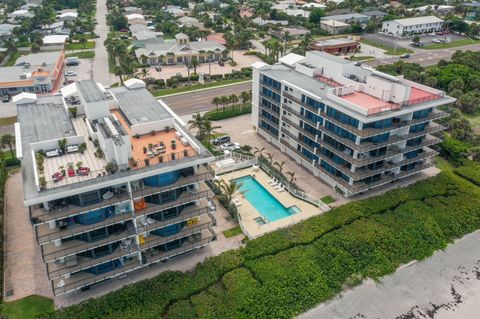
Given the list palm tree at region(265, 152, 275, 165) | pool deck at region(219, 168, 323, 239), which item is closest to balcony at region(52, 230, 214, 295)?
pool deck at region(219, 168, 323, 239)

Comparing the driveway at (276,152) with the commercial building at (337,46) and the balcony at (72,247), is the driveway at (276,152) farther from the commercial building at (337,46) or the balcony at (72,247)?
the commercial building at (337,46)

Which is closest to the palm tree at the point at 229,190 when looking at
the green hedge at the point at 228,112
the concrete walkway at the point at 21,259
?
the concrete walkway at the point at 21,259

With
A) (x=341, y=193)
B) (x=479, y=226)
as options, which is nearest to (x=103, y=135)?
(x=341, y=193)

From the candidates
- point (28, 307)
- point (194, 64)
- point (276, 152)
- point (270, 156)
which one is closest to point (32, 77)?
point (194, 64)

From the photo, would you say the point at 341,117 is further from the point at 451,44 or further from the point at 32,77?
the point at 451,44

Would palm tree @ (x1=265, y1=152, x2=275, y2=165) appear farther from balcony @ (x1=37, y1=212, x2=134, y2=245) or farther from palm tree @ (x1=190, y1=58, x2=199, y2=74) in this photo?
palm tree @ (x1=190, y1=58, x2=199, y2=74)

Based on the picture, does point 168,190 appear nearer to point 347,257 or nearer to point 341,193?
point 347,257
